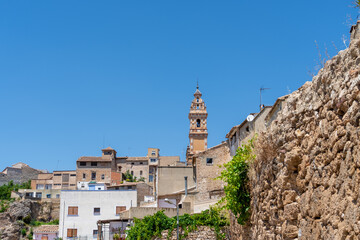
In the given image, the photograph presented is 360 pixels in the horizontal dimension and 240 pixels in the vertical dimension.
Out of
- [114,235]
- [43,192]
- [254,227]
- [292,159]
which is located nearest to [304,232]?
[292,159]

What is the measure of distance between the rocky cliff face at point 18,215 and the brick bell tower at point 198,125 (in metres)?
23.8

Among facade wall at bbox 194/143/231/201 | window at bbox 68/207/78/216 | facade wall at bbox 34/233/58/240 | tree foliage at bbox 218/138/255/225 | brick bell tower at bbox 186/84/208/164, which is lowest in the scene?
facade wall at bbox 34/233/58/240

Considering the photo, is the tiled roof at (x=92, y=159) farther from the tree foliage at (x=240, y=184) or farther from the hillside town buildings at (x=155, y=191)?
the tree foliage at (x=240, y=184)

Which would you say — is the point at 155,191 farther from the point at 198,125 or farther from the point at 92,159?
the point at 92,159

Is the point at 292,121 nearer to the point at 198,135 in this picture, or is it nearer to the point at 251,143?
the point at 251,143

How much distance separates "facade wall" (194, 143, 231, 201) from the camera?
34.1 meters

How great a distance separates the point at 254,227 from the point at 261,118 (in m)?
13.0

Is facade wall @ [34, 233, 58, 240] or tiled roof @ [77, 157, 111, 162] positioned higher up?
tiled roof @ [77, 157, 111, 162]

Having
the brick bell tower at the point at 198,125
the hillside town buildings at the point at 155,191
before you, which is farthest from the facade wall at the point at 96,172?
the brick bell tower at the point at 198,125

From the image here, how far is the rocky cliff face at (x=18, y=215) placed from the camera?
5981 centimetres

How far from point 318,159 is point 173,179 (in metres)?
35.7

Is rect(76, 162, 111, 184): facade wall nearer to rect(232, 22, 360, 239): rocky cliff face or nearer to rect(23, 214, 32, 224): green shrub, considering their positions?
rect(23, 214, 32, 224): green shrub

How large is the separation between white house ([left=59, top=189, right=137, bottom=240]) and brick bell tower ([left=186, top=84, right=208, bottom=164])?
1110 inches

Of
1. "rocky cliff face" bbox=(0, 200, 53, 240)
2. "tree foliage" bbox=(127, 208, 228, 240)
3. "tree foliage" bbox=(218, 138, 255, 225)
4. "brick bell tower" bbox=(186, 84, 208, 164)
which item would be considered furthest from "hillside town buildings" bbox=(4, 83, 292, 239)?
"tree foliage" bbox=(127, 208, 228, 240)
